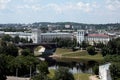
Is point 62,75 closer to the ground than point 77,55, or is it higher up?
higher up

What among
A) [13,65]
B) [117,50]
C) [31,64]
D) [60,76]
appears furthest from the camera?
[117,50]

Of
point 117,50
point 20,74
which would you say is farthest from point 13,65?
point 117,50

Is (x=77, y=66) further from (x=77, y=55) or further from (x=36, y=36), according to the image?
(x=36, y=36)

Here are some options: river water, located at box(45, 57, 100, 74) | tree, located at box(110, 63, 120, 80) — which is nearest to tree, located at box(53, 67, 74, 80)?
tree, located at box(110, 63, 120, 80)

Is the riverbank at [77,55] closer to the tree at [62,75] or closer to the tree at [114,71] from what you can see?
the tree at [114,71]

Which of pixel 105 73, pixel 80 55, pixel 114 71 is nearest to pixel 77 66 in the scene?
pixel 80 55

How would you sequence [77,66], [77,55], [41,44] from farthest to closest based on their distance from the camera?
1. [41,44]
2. [77,55]
3. [77,66]

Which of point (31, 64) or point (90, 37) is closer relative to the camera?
point (31, 64)

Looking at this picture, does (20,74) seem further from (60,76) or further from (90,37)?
(90,37)

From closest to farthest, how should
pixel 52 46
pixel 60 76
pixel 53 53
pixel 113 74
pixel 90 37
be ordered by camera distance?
pixel 60 76 → pixel 113 74 → pixel 53 53 → pixel 52 46 → pixel 90 37

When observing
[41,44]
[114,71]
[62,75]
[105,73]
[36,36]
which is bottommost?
[41,44]

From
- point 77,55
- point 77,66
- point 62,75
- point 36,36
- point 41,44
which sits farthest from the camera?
point 36,36
